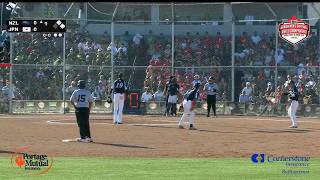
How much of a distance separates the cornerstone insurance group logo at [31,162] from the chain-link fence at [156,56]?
19251 millimetres

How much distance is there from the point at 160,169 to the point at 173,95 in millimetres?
20041

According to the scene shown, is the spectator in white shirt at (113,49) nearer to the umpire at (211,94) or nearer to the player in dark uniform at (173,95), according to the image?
the player in dark uniform at (173,95)

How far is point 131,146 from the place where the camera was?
18.0 meters

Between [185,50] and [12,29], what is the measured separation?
359 inches

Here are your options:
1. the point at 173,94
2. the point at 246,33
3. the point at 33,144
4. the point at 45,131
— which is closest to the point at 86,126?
the point at 33,144

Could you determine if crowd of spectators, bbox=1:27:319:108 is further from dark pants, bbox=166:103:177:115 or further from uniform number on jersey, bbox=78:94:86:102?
uniform number on jersey, bbox=78:94:86:102

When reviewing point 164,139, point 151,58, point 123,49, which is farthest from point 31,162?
point 151,58

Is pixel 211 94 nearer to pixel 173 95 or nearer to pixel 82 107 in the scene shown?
pixel 173 95

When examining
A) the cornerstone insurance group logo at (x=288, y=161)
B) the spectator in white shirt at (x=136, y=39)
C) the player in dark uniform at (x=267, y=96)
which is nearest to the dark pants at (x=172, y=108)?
the player in dark uniform at (x=267, y=96)

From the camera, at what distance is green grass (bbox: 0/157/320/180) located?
11672 mm

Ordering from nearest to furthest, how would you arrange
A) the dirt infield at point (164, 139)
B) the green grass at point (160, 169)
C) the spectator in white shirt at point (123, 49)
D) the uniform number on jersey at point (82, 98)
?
the green grass at point (160, 169) < the dirt infield at point (164, 139) < the uniform number on jersey at point (82, 98) < the spectator in white shirt at point (123, 49)

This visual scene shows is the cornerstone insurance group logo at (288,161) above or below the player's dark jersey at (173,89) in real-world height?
below

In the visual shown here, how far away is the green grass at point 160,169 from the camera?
38.3 ft

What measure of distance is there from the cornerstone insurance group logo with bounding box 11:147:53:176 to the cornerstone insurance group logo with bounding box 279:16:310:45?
21349mm
